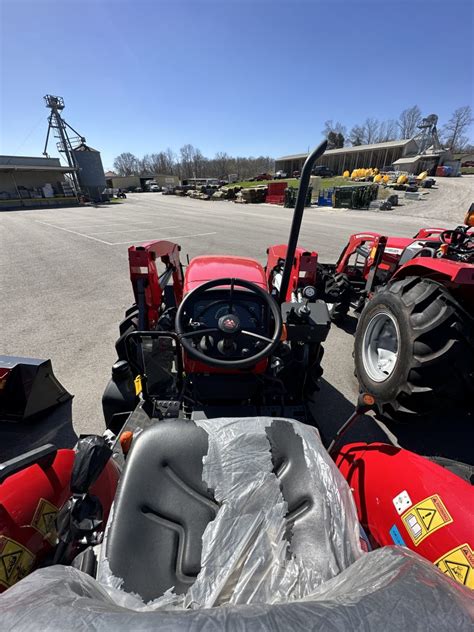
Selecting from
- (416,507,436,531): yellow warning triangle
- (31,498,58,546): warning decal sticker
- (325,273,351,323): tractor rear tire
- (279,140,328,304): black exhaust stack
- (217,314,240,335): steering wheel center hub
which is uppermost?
(279,140,328,304): black exhaust stack

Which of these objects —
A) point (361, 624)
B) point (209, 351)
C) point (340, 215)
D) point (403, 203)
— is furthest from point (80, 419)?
point (403, 203)

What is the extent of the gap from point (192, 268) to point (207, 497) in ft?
6.77

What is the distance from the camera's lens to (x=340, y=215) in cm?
1766

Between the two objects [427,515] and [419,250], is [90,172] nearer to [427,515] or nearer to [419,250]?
[419,250]

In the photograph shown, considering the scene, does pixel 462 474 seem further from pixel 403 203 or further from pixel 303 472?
pixel 403 203

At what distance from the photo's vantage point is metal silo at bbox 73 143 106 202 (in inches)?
1235

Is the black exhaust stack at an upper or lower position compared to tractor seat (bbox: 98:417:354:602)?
upper

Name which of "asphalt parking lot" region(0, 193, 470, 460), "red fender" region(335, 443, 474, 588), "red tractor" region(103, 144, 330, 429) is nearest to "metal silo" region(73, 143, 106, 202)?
"asphalt parking lot" region(0, 193, 470, 460)

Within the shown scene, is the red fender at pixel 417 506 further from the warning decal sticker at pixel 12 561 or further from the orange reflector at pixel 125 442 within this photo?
the warning decal sticker at pixel 12 561

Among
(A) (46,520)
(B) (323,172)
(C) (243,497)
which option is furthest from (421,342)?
(B) (323,172)

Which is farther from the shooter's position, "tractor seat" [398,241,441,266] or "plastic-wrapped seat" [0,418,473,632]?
"tractor seat" [398,241,441,266]

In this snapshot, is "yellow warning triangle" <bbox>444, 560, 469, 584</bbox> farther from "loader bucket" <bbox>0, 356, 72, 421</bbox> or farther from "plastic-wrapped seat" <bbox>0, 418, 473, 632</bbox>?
"loader bucket" <bbox>0, 356, 72, 421</bbox>

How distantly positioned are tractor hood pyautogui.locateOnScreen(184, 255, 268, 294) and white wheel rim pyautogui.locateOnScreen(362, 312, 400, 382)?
3.89 feet

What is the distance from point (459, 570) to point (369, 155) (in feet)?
171
